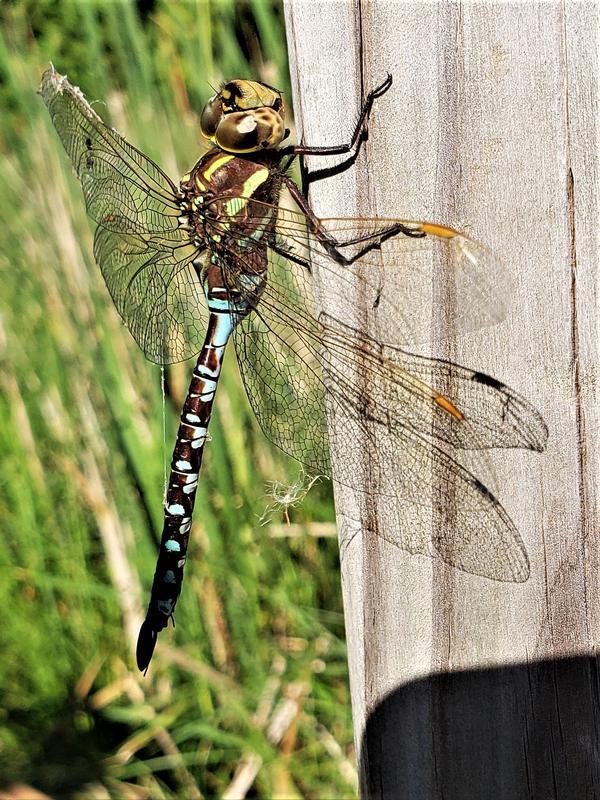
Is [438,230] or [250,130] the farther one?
[250,130]

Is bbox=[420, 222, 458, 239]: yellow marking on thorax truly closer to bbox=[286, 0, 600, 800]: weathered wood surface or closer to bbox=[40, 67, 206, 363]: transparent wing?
bbox=[286, 0, 600, 800]: weathered wood surface

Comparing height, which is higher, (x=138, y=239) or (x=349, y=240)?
(x=138, y=239)

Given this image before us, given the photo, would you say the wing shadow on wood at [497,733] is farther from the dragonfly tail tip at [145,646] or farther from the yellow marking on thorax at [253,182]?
the yellow marking on thorax at [253,182]

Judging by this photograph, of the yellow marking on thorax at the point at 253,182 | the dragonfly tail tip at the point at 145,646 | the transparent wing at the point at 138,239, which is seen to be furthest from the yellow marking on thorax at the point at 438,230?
the dragonfly tail tip at the point at 145,646

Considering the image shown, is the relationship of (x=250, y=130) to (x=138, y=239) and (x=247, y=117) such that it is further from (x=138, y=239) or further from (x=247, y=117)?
(x=138, y=239)

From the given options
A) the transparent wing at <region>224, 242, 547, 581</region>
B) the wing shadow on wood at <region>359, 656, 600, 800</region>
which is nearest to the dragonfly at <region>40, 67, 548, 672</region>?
the transparent wing at <region>224, 242, 547, 581</region>

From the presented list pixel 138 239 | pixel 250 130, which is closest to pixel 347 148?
pixel 250 130

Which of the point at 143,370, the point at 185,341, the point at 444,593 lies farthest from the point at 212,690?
the point at 444,593
